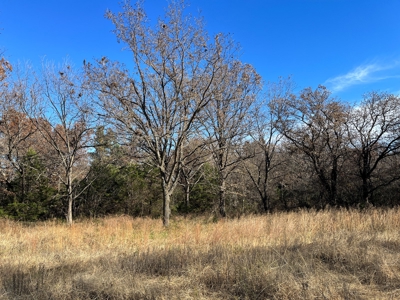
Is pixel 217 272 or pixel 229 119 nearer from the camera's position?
pixel 217 272

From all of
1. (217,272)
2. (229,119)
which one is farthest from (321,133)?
(217,272)

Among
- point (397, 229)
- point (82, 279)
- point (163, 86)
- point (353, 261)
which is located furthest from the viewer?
point (163, 86)

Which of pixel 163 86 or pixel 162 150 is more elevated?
pixel 163 86

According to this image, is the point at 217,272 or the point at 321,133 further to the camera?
the point at 321,133

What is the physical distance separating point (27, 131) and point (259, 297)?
23563mm

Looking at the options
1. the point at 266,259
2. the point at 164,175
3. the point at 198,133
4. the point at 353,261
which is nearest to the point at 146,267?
the point at 266,259

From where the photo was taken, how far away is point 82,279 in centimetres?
422

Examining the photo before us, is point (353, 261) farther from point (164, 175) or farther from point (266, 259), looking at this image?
point (164, 175)

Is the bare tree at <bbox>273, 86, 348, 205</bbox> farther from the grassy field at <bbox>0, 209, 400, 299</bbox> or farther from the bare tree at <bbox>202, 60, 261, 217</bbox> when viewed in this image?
the grassy field at <bbox>0, 209, 400, 299</bbox>

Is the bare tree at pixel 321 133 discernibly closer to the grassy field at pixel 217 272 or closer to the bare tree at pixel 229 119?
the bare tree at pixel 229 119

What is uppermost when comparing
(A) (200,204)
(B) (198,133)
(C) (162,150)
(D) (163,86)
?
(D) (163,86)

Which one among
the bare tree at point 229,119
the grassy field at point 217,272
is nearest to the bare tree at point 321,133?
the bare tree at point 229,119

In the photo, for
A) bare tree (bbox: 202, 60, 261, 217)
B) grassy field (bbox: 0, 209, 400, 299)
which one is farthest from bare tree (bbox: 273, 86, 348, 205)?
grassy field (bbox: 0, 209, 400, 299)

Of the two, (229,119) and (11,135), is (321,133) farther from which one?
(11,135)
